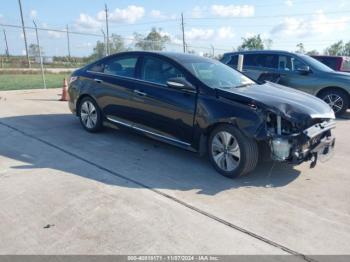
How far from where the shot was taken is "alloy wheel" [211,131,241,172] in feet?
13.8

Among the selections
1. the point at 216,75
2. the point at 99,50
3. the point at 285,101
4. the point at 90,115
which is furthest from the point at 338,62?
the point at 99,50

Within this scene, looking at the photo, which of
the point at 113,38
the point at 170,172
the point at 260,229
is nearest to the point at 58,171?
the point at 170,172

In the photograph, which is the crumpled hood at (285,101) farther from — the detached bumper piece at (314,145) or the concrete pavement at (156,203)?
the concrete pavement at (156,203)

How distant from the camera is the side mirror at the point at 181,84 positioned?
4.56 meters

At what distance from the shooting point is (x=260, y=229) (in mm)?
3170

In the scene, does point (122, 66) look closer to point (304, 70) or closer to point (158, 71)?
point (158, 71)

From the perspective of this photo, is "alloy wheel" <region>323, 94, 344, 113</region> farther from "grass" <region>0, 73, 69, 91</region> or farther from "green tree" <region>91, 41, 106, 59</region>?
"green tree" <region>91, 41, 106, 59</region>

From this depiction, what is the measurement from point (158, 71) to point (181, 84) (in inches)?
27.1

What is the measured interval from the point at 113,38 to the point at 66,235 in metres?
18.8

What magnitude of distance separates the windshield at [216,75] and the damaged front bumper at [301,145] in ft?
4.00

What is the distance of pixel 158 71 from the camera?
5.12 m

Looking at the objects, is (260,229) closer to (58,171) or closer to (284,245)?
A: (284,245)

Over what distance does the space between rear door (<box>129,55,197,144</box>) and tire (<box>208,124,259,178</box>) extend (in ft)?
1.40

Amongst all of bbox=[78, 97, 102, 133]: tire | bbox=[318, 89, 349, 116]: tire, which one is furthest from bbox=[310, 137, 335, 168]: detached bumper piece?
bbox=[318, 89, 349, 116]: tire
